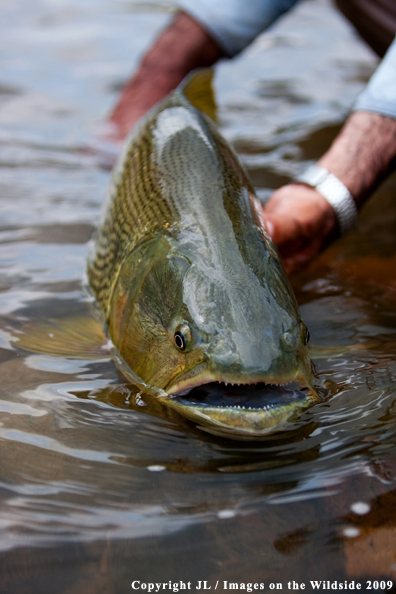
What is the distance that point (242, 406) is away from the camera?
1.94m

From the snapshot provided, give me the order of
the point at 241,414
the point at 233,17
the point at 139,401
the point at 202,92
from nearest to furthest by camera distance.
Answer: the point at 241,414
the point at 139,401
the point at 202,92
the point at 233,17

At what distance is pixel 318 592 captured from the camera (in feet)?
5.33

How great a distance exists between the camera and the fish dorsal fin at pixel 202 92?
3881mm

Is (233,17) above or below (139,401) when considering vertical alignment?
above

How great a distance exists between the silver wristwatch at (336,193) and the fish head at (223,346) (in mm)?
1118

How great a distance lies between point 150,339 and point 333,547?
93 cm

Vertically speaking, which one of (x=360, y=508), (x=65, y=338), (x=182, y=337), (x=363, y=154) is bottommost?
(x=65, y=338)

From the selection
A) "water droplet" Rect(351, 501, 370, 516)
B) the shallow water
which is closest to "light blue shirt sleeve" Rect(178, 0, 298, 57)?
the shallow water

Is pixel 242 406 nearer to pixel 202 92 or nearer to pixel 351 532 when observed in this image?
pixel 351 532

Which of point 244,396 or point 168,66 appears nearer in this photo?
point 244,396

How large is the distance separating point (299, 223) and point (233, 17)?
10.1ft

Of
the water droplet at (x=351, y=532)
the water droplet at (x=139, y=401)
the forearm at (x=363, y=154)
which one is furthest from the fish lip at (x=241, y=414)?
the forearm at (x=363, y=154)

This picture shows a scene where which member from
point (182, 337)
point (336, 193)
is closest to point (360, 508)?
point (182, 337)

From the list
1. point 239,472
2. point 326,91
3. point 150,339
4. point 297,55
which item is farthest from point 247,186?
point 297,55
